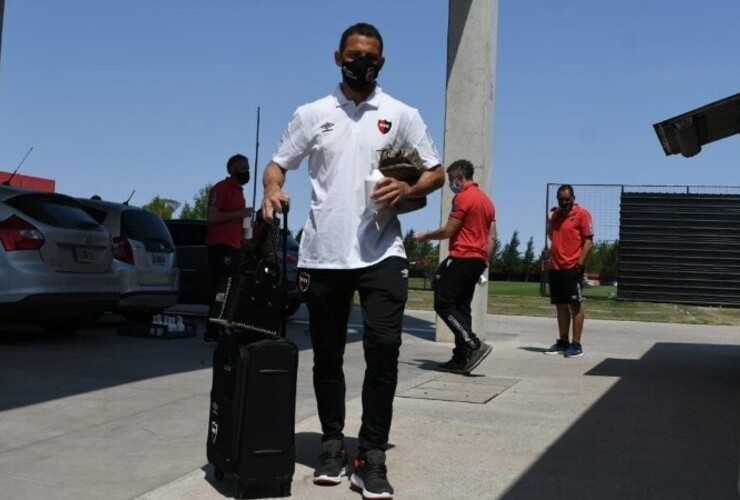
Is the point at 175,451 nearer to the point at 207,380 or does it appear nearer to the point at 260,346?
the point at 260,346

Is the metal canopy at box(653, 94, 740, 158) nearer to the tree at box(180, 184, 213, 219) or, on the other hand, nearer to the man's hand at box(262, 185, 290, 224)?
the man's hand at box(262, 185, 290, 224)

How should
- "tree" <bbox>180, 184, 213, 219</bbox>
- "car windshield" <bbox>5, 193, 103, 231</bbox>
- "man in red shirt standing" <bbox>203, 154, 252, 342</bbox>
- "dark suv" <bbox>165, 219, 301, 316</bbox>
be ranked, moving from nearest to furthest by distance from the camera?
"car windshield" <bbox>5, 193, 103, 231</bbox>, "man in red shirt standing" <bbox>203, 154, 252, 342</bbox>, "dark suv" <bbox>165, 219, 301, 316</bbox>, "tree" <bbox>180, 184, 213, 219</bbox>

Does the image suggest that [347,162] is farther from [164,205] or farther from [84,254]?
[164,205]

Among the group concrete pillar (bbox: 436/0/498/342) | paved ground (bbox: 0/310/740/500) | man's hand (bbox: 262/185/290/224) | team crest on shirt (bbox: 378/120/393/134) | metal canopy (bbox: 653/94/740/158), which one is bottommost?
paved ground (bbox: 0/310/740/500)

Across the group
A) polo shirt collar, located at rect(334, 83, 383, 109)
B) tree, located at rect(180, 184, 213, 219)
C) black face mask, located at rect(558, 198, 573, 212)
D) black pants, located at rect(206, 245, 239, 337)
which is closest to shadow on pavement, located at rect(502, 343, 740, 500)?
polo shirt collar, located at rect(334, 83, 383, 109)

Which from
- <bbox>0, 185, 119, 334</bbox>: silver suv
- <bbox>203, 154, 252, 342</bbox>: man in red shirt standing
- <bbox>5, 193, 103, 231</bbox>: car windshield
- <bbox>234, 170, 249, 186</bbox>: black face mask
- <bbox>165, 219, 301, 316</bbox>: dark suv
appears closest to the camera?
<bbox>0, 185, 119, 334</bbox>: silver suv

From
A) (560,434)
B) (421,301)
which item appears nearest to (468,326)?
(560,434)

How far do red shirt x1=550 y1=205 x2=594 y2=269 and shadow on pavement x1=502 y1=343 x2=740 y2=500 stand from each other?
6.68 feet

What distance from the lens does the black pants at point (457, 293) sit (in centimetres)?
845

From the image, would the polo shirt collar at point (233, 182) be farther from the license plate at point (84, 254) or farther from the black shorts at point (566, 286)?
the black shorts at point (566, 286)

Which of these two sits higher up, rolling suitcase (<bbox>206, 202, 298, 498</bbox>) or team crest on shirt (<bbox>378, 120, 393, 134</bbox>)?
team crest on shirt (<bbox>378, 120, 393, 134</bbox>)

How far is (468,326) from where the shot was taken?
8578 mm

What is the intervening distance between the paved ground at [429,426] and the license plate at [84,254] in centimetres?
90

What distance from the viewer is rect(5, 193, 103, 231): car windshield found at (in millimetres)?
8805
